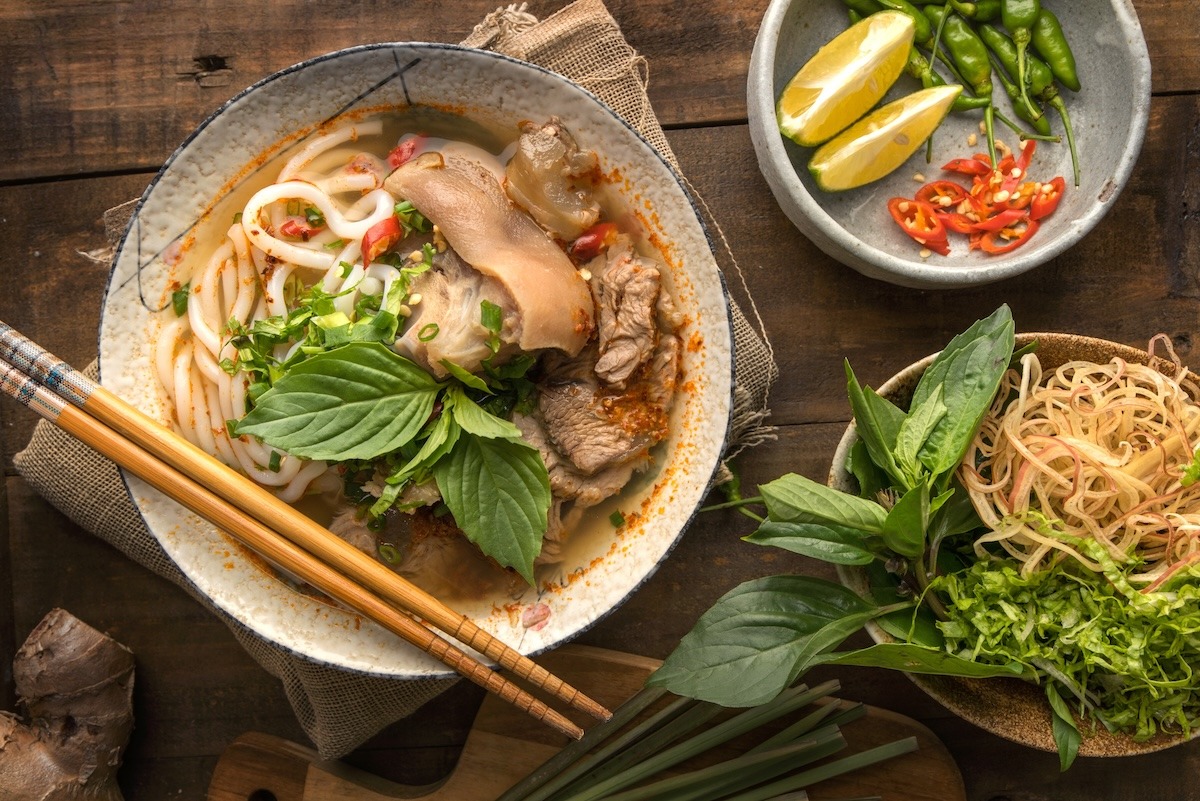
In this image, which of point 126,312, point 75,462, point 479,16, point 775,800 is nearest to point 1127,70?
point 479,16

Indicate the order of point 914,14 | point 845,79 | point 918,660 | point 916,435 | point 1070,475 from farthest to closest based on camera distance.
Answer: point 914,14 < point 845,79 < point 1070,475 < point 916,435 < point 918,660

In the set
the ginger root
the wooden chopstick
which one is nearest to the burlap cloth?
the ginger root

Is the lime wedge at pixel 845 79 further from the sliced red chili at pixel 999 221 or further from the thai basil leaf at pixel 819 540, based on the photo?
the thai basil leaf at pixel 819 540

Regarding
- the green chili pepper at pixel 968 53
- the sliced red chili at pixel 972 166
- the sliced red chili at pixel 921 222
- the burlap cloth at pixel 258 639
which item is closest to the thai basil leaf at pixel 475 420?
the burlap cloth at pixel 258 639

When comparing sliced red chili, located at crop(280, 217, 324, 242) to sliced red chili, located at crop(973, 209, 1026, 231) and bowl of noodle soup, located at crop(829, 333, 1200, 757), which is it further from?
sliced red chili, located at crop(973, 209, 1026, 231)

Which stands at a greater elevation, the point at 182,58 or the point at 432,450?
the point at 182,58

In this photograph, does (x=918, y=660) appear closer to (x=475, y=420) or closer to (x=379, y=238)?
(x=475, y=420)

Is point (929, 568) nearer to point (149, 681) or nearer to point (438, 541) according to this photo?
point (438, 541)

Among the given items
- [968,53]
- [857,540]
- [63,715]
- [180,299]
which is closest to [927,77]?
[968,53]
